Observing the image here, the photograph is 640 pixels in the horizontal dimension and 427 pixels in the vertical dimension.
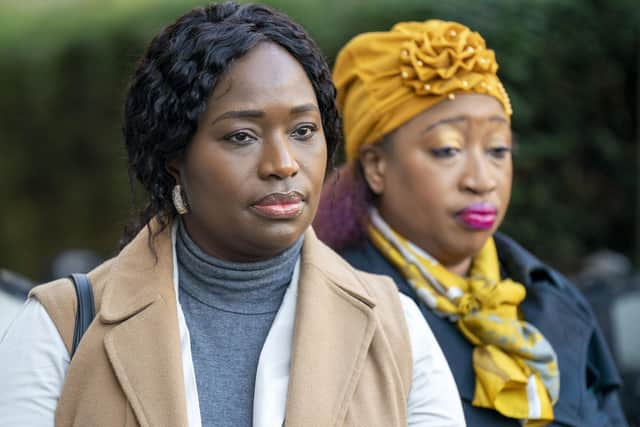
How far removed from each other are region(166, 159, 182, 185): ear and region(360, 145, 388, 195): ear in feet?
3.43

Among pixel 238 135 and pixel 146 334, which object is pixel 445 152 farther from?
pixel 146 334

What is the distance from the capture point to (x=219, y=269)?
8.27 feet

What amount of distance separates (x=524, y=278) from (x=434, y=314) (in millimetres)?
393

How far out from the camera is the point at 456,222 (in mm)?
3311

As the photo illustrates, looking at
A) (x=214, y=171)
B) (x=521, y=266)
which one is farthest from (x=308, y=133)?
(x=521, y=266)

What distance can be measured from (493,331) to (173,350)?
4.01 ft

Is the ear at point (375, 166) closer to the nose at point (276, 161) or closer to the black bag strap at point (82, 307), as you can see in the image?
the nose at point (276, 161)

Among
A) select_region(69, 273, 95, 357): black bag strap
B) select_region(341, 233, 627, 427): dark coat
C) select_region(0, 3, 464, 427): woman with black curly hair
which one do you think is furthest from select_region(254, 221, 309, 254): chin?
select_region(341, 233, 627, 427): dark coat

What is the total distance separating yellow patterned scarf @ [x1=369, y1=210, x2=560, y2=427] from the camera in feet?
10.4

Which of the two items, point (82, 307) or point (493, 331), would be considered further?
point (493, 331)

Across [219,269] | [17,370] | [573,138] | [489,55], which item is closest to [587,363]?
[489,55]

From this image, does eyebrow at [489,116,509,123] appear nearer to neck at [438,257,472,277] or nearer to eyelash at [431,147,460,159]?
eyelash at [431,147,460,159]

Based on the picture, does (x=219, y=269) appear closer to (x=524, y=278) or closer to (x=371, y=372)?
(x=371, y=372)

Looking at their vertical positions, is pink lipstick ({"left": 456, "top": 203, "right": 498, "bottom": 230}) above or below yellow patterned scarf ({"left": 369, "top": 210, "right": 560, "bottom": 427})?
above
